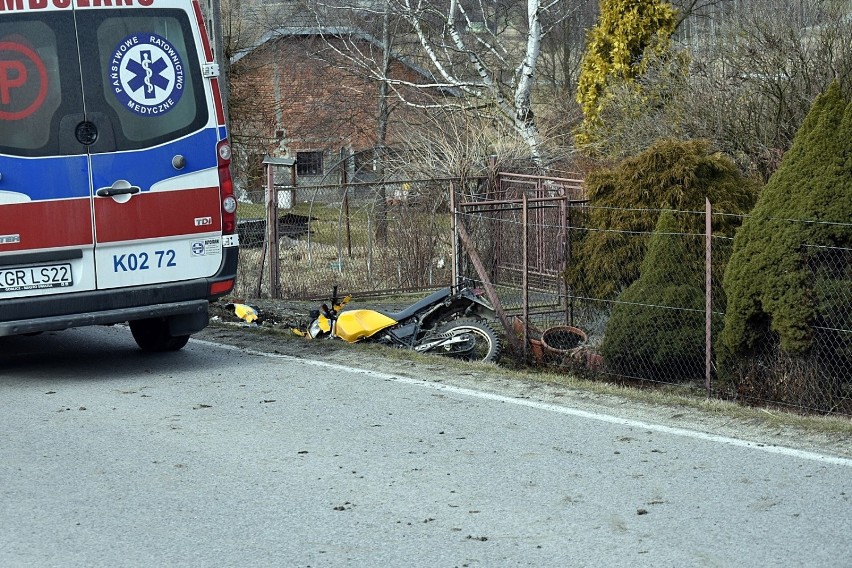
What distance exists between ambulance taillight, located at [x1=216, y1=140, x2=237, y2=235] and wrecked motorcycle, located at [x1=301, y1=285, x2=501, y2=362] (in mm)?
1805

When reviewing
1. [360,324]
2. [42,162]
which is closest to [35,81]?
[42,162]

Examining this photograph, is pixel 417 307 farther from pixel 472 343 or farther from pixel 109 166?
pixel 109 166

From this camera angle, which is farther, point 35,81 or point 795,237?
point 795,237

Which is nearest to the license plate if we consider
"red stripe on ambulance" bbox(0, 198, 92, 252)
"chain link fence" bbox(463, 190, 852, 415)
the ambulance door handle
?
"red stripe on ambulance" bbox(0, 198, 92, 252)

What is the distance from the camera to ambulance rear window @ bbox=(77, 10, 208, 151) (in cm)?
891

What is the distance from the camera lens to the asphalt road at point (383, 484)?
16.8 feet

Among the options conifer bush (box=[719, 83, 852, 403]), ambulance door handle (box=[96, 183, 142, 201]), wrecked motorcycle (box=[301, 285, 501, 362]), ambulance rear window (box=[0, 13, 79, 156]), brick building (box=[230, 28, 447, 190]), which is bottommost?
wrecked motorcycle (box=[301, 285, 501, 362])

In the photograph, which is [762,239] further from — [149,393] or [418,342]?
[149,393]

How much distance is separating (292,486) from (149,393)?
288 cm

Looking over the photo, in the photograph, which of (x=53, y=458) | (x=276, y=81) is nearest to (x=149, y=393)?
(x=53, y=458)

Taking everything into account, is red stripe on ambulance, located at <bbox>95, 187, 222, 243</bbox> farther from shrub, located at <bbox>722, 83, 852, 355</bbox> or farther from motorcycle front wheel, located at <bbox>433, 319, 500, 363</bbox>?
shrub, located at <bbox>722, 83, 852, 355</bbox>

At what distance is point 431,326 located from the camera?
431 inches

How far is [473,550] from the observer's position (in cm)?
509

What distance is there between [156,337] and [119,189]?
1.90m
